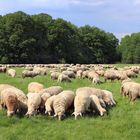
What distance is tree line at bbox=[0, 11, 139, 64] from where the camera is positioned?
76500mm

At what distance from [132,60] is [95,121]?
101 m

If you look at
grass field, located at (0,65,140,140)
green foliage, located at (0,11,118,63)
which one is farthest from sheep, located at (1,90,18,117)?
green foliage, located at (0,11,118,63)

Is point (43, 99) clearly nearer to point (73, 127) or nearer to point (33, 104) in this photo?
point (33, 104)

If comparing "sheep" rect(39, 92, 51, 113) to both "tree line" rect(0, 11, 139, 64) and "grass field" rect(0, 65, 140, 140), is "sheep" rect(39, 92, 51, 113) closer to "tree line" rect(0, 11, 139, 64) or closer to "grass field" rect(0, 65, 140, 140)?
"grass field" rect(0, 65, 140, 140)

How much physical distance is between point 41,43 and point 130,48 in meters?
42.5

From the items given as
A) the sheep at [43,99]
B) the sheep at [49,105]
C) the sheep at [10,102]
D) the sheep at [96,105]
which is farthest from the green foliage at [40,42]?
the sheep at [96,105]

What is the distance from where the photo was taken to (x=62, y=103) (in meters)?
14.3

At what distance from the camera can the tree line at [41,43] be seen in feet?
251

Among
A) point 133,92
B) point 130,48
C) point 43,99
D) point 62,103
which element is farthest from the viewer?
point 130,48

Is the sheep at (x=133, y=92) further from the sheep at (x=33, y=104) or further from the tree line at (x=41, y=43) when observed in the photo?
the tree line at (x=41, y=43)

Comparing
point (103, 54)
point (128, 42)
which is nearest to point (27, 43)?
point (103, 54)

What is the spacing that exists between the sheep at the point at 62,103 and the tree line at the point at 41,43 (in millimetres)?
58898

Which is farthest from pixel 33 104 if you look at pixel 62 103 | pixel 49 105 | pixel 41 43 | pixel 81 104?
pixel 41 43

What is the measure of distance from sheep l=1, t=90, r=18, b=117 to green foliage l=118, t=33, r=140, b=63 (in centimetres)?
9706
